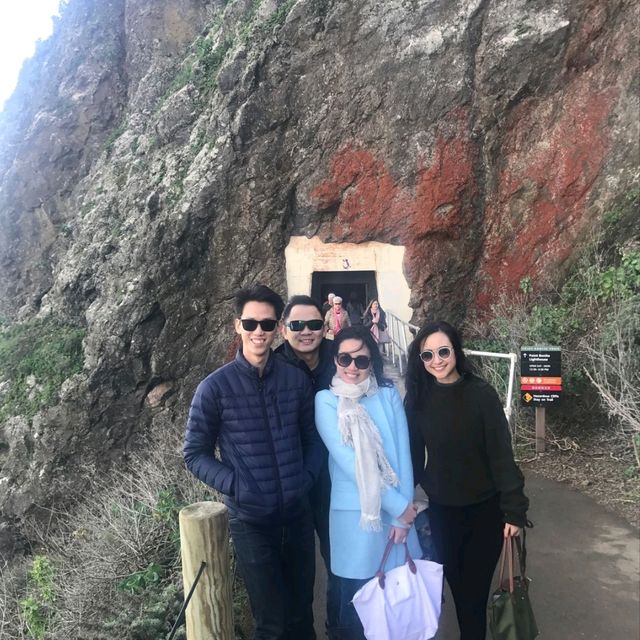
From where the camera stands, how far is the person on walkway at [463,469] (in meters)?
2.45

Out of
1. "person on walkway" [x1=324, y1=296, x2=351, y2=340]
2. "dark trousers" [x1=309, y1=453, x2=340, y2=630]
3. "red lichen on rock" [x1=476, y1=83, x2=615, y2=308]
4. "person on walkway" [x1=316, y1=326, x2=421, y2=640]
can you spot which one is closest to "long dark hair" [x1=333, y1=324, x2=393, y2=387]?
"person on walkway" [x1=316, y1=326, x2=421, y2=640]


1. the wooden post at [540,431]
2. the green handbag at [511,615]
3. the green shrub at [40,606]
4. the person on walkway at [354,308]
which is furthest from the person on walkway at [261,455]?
the person on walkway at [354,308]

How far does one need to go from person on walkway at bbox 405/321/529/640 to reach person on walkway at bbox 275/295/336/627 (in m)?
0.57

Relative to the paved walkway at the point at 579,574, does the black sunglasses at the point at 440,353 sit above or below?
above

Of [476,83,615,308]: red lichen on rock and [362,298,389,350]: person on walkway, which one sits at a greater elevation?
[476,83,615,308]: red lichen on rock

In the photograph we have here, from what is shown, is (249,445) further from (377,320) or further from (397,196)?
(397,196)

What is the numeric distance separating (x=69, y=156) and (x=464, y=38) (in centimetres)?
1160

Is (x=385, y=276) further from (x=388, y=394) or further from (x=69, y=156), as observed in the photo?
(x=69, y=156)

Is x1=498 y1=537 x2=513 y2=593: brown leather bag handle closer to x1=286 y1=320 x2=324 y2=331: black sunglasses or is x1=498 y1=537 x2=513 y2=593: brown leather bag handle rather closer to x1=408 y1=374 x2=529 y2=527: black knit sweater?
x1=408 y1=374 x2=529 y2=527: black knit sweater

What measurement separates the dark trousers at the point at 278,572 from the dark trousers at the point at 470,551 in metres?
0.67

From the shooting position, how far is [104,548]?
4289 millimetres

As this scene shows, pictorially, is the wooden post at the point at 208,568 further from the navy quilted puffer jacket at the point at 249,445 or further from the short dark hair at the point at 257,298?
the short dark hair at the point at 257,298

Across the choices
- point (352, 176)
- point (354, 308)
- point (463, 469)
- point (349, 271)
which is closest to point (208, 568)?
point (463, 469)

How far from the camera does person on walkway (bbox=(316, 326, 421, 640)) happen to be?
244 centimetres
